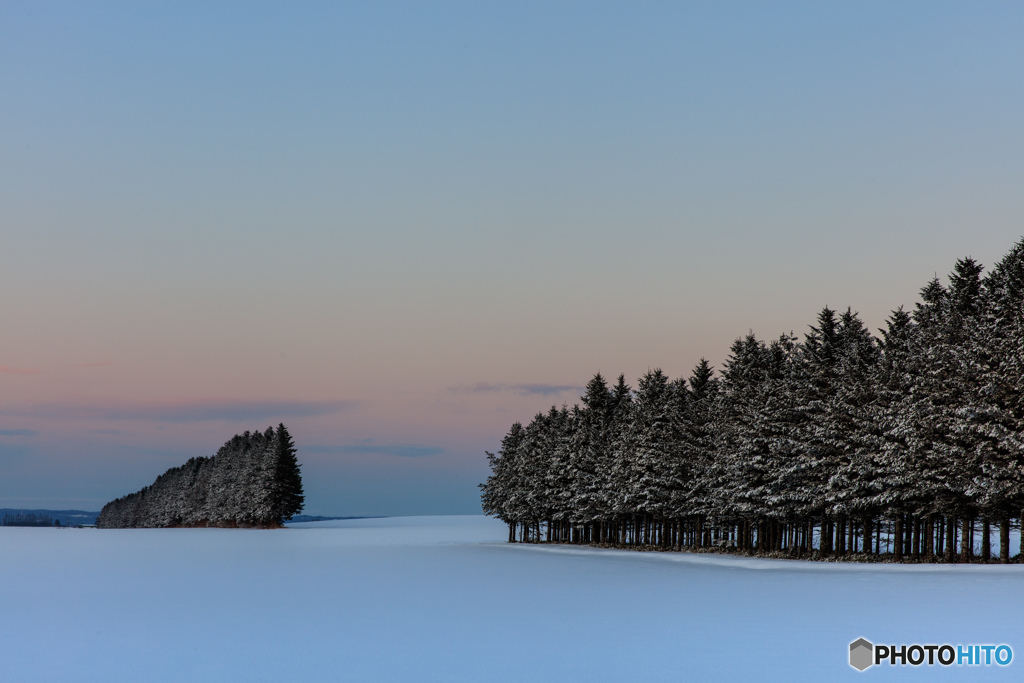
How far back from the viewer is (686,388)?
321 feet

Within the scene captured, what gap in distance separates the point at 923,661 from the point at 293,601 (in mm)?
21508

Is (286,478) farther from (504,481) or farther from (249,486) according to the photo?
(504,481)

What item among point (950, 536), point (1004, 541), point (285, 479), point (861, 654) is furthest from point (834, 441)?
point (285, 479)

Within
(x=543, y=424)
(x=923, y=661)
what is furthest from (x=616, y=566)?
(x=543, y=424)

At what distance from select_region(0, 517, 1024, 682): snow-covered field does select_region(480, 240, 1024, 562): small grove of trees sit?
777 cm

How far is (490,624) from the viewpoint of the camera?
26.9 m

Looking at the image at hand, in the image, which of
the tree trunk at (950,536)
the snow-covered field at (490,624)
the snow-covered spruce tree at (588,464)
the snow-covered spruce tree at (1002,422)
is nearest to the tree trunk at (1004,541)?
the snow-covered spruce tree at (1002,422)

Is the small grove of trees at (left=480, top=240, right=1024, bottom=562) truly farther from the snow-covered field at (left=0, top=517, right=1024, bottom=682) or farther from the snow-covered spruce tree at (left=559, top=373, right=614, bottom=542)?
the snow-covered field at (left=0, top=517, right=1024, bottom=682)

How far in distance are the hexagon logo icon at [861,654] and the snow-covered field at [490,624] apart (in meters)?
0.31

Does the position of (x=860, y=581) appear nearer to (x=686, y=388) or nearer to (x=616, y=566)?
(x=616, y=566)

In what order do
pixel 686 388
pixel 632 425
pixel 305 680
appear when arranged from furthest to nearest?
pixel 686 388 < pixel 632 425 < pixel 305 680

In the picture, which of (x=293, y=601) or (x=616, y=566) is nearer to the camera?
(x=293, y=601)

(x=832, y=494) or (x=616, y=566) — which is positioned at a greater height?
(x=832, y=494)

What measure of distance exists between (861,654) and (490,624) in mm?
10187
